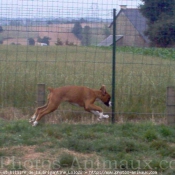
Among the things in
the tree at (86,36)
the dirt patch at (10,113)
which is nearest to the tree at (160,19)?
the tree at (86,36)

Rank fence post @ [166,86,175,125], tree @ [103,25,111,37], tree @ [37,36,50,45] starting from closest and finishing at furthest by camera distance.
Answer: fence post @ [166,86,175,125], tree @ [103,25,111,37], tree @ [37,36,50,45]

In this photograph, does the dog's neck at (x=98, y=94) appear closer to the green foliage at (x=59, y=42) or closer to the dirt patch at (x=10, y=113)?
the green foliage at (x=59, y=42)

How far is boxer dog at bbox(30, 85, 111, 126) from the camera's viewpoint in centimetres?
864

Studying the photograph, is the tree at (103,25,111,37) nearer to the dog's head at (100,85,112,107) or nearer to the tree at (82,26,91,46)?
the tree at (82,26,91,46)

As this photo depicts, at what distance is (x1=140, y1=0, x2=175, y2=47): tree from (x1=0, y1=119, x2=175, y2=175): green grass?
1956 mm

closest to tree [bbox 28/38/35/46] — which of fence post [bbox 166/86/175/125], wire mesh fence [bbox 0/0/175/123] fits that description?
wire mesh fence [bbox 0/0/175/123]

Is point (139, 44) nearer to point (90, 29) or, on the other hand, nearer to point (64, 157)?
point (90, 29)

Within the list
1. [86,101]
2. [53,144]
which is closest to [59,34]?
[86,101]

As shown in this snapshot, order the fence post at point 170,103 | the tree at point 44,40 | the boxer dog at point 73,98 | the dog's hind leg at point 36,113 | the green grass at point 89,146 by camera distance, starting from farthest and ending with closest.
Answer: the tree at point 44,40 → the fence post at point 170,103 → the dog's hind leg at point 36,113 → the boxer dog at point 73,98 → the green grass at point 89,146

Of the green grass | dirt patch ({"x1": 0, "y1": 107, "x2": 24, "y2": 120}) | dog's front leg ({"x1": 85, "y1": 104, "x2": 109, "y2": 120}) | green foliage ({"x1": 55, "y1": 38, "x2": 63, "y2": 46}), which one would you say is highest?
green foliage ({"x1": 55, "y1": 38, "x2": 63, "y2": 46})

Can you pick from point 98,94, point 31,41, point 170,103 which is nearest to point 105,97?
point 98,94

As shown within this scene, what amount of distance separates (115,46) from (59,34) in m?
1.18

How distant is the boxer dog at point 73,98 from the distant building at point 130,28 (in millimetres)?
1137

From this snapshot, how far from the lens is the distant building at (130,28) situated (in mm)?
9289
